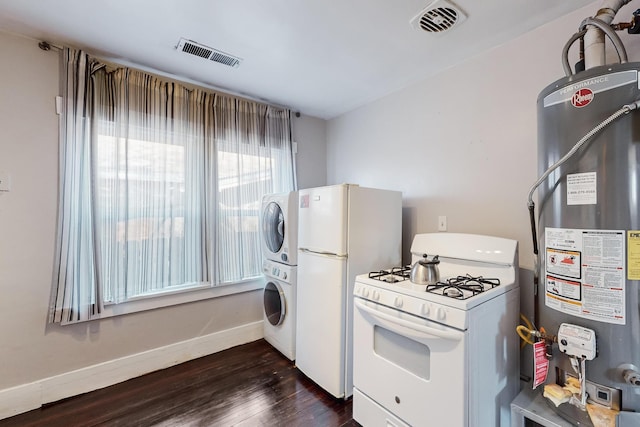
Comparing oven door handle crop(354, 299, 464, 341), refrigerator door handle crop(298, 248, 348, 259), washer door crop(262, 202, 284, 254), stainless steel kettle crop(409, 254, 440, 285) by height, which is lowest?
oven door handle crop(354, 299, 464, 341)

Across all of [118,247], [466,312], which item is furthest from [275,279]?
[466,312]

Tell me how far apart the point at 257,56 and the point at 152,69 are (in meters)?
0.96

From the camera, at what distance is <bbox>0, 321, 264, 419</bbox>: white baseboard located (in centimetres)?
186

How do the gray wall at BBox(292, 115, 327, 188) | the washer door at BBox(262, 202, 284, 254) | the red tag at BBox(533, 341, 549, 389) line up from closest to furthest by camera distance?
1. the red tag at BBox(533, 341, 549, 389)
2. the washer door at BBox(262, 202, 284, 254)
3. the gray wall at BBox(292, 115, 327, 188)

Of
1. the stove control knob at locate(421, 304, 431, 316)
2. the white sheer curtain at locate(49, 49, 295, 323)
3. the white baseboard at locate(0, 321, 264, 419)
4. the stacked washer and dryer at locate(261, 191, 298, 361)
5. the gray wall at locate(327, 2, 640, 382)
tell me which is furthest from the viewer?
the stacked washer and dryer at locate(261, 191, 298, 361)

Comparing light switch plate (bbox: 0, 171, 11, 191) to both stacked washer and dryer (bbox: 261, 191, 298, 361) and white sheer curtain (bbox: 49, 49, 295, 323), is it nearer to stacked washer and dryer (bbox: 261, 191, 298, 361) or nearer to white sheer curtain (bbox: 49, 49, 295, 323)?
white sheer curtain (bbox: 49, 49, 295, 323)

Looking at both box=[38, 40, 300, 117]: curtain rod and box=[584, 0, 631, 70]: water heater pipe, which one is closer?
box=[584, 0, 631, 70]: water heater pipe

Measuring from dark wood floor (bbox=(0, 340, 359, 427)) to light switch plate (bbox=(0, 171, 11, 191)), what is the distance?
59.4 inches

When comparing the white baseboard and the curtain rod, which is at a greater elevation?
the curtain rod

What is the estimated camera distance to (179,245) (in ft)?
8.09

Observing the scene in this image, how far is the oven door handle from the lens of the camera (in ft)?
4.06

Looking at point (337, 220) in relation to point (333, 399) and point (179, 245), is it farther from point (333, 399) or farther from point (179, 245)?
point (179, 245)

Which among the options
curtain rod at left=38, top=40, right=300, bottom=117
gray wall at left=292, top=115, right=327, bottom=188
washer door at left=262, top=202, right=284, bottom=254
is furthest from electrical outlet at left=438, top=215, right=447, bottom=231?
curtain rod at left=38, top=40, right=300, bottom=117

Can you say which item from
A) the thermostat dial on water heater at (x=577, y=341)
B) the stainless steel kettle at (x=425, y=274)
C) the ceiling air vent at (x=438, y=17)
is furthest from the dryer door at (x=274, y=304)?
the ceiling air vent at (x=438, y=17)
